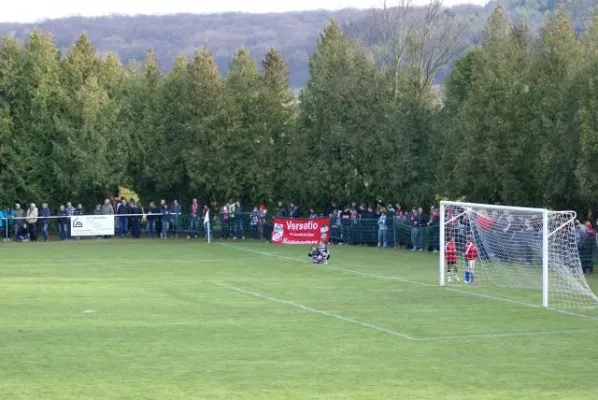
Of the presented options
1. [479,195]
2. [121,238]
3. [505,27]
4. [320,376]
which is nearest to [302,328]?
[320,376]

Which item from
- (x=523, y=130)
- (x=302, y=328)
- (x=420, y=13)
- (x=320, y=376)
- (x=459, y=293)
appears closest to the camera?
(x=320, y=376)

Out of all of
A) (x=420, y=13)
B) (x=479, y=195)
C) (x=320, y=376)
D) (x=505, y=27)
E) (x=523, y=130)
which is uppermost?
(x=420, y=13)

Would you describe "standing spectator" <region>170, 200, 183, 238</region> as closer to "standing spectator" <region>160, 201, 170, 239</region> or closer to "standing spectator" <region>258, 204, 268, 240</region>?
"standing spectator" <region>160, 201, 170, 239</region>

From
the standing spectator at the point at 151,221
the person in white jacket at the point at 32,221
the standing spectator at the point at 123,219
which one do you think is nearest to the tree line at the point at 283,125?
the standing spectator at the point at 151,221

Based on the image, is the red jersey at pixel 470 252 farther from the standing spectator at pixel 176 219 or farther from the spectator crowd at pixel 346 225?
the standing spectator at pixel 176 219

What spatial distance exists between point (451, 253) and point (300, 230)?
14853 millimetres

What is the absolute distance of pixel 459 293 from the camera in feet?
79.4

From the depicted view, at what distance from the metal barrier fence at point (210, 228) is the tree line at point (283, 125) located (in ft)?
9.94

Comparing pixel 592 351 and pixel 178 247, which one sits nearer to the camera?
pixel 592 351

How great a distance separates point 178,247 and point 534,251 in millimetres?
17555

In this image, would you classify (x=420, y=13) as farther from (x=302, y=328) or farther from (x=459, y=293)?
(x=302, y=328)

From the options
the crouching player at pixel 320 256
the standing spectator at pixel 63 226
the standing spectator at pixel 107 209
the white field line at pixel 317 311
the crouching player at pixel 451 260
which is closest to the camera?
the white field line at pixel 317 311

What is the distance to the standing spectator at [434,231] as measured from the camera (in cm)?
3772

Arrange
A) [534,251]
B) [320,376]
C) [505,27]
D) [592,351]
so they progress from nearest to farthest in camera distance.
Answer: [320,376], [592,351], [534,251], [505,27]
